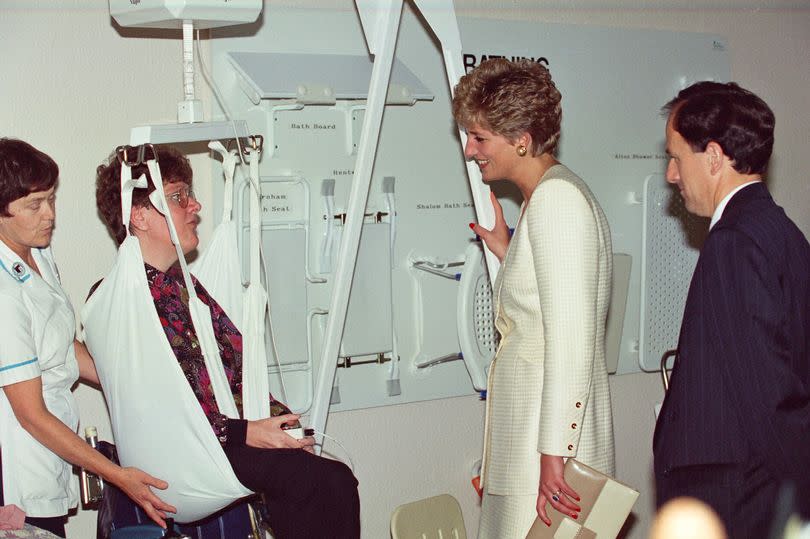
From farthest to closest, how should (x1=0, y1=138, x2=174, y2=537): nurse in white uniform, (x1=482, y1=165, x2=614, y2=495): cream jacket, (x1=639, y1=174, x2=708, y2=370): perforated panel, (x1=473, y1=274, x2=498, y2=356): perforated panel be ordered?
(x1=639, y1=174, x2=708, y2=370): perforated panel
(x1=473, y1=274, x2=498, y2=356): perforated panel
(x1=0, y1=138, x2=174, y2=537): nurse in white uniform
(x1=482, y1=165, x2=614, y2=495): cream jacket

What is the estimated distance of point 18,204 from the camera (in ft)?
6.61

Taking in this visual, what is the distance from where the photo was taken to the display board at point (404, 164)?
2619mm

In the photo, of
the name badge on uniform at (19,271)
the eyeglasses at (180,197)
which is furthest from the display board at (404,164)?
the name badge on uniform at (19,271)

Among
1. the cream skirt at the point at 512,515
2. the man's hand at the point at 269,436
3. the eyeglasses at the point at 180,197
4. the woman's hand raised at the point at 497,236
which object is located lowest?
the cream skirt at the point at 512,515

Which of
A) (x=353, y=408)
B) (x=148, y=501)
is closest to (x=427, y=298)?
(x=353, y=408)

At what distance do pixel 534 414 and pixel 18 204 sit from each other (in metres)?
1.18

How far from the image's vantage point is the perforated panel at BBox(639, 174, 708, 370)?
3244mm

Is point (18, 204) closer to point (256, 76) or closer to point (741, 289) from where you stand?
point (256, 76)

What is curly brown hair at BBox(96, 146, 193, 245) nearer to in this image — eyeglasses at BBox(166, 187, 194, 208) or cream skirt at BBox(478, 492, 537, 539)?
eyeglasses at BBox(166, 187, 194, 208)

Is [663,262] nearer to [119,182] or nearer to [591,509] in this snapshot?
[591,509]

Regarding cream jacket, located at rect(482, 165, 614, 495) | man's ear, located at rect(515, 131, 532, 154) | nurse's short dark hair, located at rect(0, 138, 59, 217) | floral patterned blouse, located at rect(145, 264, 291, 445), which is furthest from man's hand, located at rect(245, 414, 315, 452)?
man's ear, located at rect(515, 131, 532, 154)

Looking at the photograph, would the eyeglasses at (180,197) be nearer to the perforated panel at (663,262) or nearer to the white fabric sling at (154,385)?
the white fabric sling at (154,385)

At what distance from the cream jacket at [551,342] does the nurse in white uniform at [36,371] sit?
736 mm

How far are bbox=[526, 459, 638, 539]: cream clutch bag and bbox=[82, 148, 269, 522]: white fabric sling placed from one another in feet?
2.09
